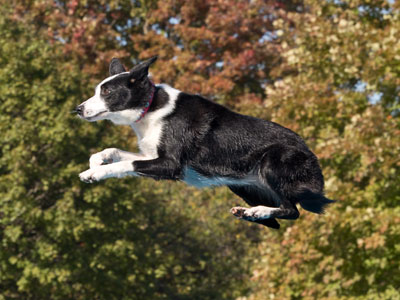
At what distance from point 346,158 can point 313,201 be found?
48.3 feet

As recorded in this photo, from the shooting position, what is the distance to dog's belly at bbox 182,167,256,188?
528cm

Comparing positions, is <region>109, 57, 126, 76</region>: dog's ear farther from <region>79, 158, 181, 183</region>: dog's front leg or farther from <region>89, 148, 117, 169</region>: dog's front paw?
<region>79, 158, 181, 183</region>: dog's front leg

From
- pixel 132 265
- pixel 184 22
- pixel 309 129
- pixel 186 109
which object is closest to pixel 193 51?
pixel 184 22

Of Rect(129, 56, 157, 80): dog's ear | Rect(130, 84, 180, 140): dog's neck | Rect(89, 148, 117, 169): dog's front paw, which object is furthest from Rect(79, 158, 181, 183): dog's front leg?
Rect(129, 56, 157, 80): dog's ear

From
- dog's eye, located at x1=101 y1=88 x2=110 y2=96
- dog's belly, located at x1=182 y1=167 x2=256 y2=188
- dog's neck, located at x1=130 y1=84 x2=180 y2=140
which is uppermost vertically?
dog's eye, located at x1=101 y1=88 x2=110 y2=96

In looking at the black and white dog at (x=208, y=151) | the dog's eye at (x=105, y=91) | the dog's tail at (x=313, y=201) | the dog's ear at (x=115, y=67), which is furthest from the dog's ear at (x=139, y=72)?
the dog's tail at (x=313, y=201)

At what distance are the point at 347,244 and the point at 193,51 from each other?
19498mm

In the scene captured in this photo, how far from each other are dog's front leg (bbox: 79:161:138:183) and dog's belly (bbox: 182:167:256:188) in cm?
39

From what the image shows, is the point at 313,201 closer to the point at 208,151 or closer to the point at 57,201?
the point at 208,151

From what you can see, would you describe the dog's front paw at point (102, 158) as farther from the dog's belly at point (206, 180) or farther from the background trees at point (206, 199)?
the background trees at point (206, 199)

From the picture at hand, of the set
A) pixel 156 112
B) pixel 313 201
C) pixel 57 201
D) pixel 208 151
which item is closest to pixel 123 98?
pixel 156 112

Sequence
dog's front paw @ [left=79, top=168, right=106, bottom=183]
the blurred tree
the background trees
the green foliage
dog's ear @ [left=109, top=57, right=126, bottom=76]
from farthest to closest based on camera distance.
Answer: the green foliage → the background trees → the blurred tree → dog's ear @ [left=109, top=57, right=126, bottom=76] → dog's front paw @ [left=79, top=168, right=106, bottom=183]

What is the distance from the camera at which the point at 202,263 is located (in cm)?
2656

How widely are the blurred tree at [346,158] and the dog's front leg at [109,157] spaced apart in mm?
12549
